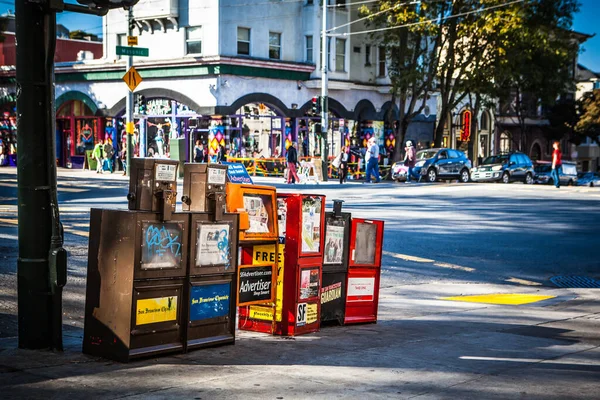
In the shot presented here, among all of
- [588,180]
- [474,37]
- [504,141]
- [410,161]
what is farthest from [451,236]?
[504,141]

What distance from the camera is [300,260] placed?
827 centimetres

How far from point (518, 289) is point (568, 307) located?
1967mm

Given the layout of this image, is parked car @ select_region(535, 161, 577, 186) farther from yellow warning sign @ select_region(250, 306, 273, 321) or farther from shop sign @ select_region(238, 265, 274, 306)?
shop sign @ select_region(238, 265, 274, 306)

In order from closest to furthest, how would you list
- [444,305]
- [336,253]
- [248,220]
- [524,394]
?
[524,394] < [248,220] < [336,253] < [444,305]

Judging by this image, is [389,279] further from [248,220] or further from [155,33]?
[155,33]

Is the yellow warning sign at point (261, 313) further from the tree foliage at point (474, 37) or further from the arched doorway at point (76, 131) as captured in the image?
the arched doorway at point (76, 131)

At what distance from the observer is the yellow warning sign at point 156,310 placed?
6.89 meters

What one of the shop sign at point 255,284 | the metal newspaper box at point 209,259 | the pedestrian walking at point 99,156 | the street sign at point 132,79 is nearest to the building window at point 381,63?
the pedestrian walking at point 99,156

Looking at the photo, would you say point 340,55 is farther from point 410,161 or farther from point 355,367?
point 355,367

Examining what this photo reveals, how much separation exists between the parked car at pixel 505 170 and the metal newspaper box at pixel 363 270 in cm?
3859

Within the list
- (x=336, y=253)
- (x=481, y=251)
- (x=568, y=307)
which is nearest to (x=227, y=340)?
(x=336, y=253)

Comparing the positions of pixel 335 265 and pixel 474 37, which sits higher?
pixel 474 37

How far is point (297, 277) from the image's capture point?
823cm

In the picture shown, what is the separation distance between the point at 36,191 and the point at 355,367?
115 inches
